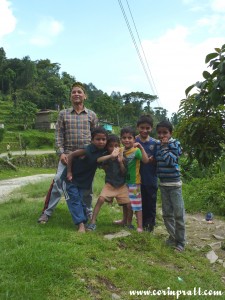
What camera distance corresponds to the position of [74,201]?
4.86 m

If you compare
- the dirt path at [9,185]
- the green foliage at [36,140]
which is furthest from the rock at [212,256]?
the green foliage at [36,140]

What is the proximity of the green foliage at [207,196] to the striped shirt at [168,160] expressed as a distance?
390 cm

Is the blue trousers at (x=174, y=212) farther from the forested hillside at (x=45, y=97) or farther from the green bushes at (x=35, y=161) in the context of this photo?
the forested hillside at (x=45, y=97)

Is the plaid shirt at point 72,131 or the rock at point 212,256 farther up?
the plaid shirt at point 72,131

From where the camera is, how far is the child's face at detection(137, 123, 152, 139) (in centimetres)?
485

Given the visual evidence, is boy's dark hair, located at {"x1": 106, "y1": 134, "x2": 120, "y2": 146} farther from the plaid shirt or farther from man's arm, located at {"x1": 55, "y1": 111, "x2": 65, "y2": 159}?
man's arm, located at {"x1": 55, "y1": 111, "x2": 65, "y2": 159}

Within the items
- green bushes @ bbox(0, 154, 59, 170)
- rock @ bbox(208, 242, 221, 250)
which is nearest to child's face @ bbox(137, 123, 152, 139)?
rock @ bbox(208, 242, 221, 250)

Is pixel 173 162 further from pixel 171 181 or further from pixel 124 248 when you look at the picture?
pixel 124 248

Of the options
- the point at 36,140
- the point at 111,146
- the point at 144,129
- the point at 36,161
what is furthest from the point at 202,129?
the point at 36,140

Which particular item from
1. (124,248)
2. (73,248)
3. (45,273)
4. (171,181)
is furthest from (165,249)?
(45,273)

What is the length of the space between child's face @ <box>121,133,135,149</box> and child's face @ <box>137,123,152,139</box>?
0.61 feet

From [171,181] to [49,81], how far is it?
199ft

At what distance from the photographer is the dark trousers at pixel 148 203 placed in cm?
507

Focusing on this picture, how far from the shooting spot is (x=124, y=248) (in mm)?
4395
